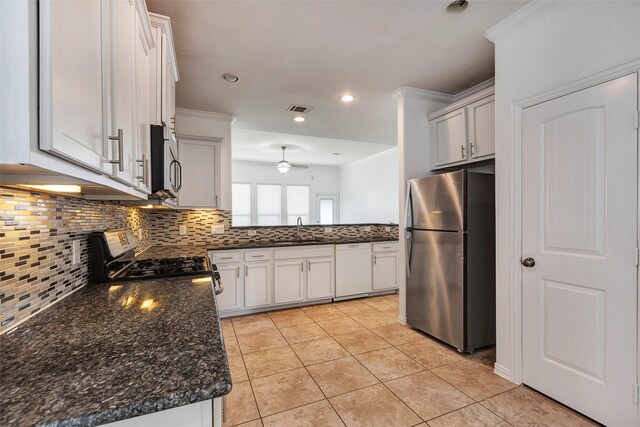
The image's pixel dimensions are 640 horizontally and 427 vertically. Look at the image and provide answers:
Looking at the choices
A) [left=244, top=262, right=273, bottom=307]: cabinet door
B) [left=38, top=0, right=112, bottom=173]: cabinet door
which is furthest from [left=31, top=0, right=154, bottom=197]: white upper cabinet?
[left=244, top=262, right=273, bottom=307]: cabinet door

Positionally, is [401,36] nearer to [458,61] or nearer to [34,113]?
[458,61]

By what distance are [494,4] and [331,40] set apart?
1.07m

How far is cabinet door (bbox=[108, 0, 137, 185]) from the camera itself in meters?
0.95

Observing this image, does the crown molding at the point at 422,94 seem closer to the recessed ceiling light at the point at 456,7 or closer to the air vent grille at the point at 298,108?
the air vent grille at the point at 298,108

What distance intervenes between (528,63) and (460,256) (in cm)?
148

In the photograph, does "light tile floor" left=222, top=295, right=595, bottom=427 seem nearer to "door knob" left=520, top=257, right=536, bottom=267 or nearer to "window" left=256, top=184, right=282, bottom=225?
"door knob" left=520, top=257, right=536, bottom=267

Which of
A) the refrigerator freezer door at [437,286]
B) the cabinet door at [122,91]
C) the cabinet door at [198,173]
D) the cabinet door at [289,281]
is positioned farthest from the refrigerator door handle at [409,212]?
the cabinet door at [122,91]

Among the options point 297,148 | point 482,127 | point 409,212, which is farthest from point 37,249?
point 297,148

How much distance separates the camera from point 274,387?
2127 millimetres

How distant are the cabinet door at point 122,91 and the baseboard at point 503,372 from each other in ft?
8.62

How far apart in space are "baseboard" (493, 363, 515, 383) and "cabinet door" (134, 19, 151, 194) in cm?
261

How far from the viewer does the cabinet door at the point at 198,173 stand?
3545 millimetres

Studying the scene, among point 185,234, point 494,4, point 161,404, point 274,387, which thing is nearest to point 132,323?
point 161,404

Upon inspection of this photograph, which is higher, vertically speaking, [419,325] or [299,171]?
[299,171]
